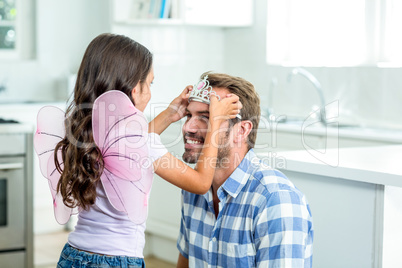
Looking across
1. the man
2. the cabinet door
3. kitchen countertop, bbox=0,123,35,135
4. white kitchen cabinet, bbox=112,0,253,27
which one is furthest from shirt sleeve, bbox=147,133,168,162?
the cabinet door

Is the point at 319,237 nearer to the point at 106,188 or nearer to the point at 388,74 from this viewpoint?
the point at 106,188

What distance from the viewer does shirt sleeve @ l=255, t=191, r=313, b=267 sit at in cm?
149

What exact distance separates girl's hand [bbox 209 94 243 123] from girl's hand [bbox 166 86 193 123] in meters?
0.21

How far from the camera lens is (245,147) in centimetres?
180

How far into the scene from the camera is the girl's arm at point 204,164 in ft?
5.44

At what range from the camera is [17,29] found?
5.34 m

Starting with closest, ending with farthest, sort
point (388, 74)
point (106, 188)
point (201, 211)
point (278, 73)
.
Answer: point (106, 188) < point (201, 211) < point (388, 74) < point (278, 73)

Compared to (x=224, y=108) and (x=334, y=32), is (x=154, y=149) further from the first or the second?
(x=334, y=32)

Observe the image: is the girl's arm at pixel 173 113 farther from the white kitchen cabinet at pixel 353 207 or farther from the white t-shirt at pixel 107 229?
the white kitchen cabinet at pixel 353 207

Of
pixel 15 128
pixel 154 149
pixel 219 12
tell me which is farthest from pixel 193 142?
pixel 219 12

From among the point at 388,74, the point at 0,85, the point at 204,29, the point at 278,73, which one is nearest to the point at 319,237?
the point at 388,74

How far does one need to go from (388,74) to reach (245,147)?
257 cm

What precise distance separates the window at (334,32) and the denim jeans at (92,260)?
289cm

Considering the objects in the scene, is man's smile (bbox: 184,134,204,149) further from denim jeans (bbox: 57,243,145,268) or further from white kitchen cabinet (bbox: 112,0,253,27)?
white kitchen cabinet (bbox: 112,0,253,27)
